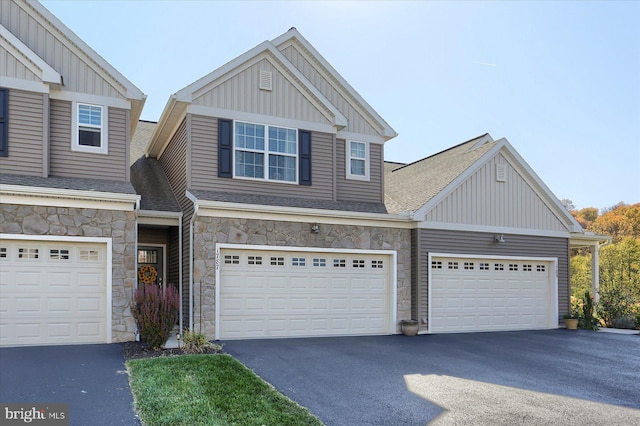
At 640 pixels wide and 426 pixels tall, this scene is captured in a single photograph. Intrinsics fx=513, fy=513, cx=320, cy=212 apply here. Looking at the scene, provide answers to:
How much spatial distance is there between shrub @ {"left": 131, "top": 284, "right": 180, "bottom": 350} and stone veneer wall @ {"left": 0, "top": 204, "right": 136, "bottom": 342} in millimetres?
560

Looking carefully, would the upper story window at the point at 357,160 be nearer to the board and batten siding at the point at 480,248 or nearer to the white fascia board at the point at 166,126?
the board and batten siding at the point at 480,248

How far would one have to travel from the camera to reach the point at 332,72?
49.7 ft

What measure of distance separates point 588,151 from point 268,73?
1697cm

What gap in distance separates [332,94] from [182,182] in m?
5.19

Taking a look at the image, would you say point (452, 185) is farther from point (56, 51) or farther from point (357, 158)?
point (56, 51)

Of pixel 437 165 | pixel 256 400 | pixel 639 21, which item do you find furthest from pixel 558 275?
pixel 256 400

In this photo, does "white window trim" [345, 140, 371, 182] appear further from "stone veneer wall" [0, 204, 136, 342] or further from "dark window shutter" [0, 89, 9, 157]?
"dark window shutter" [0, 89, 9, 157]

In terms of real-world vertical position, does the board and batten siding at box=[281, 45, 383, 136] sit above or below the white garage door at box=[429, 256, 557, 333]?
above

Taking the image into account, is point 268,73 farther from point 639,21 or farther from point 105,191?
point 639,21

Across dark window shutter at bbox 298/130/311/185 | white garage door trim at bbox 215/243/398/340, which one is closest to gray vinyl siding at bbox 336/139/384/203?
dark window shutter at bbox 298/130/311/185

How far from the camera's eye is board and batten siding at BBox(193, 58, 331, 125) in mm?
13055

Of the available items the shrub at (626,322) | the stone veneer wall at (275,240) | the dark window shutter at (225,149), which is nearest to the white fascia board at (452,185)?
the stone veneer wall at (275,240)

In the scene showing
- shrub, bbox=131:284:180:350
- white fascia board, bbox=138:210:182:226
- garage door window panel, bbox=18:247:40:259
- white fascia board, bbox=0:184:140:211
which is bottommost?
shrub, bbox=131:284:180:350

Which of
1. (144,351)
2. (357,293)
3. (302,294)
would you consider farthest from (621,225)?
(144,351)
